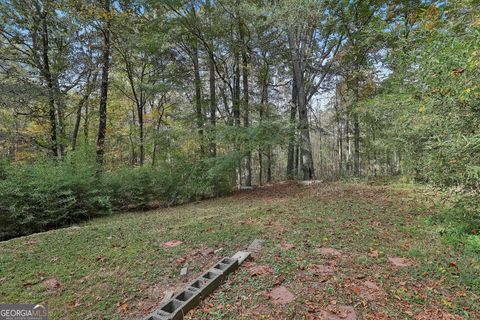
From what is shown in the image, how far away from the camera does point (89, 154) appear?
22.5 feet

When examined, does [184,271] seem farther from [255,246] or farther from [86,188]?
[86,188]

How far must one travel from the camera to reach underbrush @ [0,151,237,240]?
4.91m

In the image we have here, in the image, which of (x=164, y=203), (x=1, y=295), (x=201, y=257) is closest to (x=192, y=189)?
(x=164, y=203)

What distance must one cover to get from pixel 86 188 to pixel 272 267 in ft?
18.7

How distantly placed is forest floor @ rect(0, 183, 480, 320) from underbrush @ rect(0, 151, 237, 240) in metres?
1.54

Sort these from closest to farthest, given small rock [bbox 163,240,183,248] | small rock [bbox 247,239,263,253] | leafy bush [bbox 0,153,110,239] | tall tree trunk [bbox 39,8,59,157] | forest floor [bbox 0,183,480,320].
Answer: forest floor [bbox 0,183,480,320] → small rock [bbox 247,239,263,253] → small rock [bbox 163,240,183,248] → leafy bush [bbox 0,153,110,239] → tall tree trunk [bbox 39,8,59,157]

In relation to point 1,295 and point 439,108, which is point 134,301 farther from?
point 439,108

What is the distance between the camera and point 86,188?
238 inches

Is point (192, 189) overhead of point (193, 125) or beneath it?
beneath

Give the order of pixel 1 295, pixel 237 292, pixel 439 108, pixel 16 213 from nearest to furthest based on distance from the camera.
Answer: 1. pixel 237 292
2. pixel 1 295
3. pixel 439 108
4. pixel 16 213

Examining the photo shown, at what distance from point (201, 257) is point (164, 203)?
4.66m

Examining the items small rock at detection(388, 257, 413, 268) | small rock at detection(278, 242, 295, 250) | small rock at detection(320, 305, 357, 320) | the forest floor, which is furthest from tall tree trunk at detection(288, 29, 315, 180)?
small rock at detection(320, 305, 357, 320)

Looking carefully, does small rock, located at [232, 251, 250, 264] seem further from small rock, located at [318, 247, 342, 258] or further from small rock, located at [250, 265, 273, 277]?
small rock, located at [318, 247, 342, 258]

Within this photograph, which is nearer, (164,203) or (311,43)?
(164,203)
